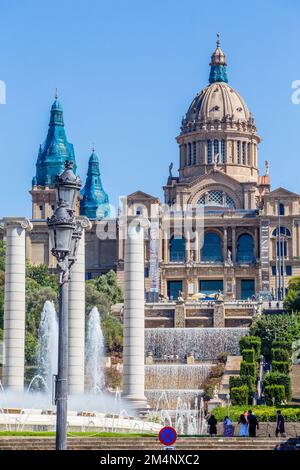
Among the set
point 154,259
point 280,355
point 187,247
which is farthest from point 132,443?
point 187,247

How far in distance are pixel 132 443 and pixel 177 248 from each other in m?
80.1

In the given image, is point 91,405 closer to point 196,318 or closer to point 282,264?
point 196,318

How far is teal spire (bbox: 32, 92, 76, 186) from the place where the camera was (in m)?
124

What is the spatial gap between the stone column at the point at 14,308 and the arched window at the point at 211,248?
6536 cm

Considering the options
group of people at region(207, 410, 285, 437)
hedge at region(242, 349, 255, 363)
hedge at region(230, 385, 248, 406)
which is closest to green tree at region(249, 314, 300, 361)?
hedge at region(242, 349, 255, 363)

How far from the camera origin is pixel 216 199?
117 meters

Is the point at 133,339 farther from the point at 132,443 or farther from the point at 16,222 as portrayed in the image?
the point at 132,443

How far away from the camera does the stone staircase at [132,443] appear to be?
2973 cm

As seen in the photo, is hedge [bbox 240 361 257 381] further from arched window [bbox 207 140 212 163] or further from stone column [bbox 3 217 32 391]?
arched window [bbox 207 140 212 163]

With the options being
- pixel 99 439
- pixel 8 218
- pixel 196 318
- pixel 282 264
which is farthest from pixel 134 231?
pixel 282 264

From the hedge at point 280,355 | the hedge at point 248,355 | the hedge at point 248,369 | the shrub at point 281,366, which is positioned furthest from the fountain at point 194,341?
the shrub at point 281,366

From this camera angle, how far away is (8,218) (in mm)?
44875

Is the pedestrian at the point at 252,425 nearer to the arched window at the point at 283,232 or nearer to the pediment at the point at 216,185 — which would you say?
the arched window at the point at 283,232
